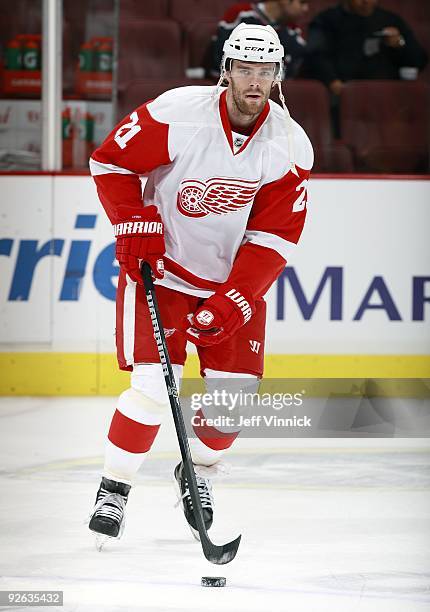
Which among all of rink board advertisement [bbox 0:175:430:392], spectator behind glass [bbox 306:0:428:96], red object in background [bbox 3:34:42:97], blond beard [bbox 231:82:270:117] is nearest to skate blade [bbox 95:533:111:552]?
blond beard [bbox 231:82:270:117]

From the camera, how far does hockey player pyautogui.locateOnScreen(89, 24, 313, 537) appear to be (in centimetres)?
273

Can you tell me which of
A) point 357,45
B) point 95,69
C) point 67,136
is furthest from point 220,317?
point 357,45

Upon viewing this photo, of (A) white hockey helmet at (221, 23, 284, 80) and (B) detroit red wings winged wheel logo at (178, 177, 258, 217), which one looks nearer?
(A) white hockey helmet at (221, 23, 284, 80)

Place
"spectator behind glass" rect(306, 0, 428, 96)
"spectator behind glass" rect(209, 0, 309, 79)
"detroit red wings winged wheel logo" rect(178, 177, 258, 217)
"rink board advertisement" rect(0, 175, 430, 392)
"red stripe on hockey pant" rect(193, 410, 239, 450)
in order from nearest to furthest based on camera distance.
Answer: "detroit red wings winged wheel logo" rect(178, 177, 258, 217) < "red stripe on hockey pant" rect(193, 410, 239, 450) < "rink board advertisement" rect(0, 175, 430, 392) < "spectator behind glass" rect(209, 0, 309, 79) < "spectator behind glass" rect(306, 0, 428, 96)

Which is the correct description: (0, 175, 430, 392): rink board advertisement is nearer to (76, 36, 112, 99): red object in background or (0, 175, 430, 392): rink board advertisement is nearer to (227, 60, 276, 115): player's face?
(76, 36, 112, 99): red object in background

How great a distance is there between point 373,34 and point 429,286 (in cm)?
99

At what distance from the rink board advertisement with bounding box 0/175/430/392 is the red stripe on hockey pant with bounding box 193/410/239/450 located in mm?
1606

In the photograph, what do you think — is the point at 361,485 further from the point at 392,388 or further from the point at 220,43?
the point at 220,43

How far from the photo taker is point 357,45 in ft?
16.1

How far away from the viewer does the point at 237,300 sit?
277cm

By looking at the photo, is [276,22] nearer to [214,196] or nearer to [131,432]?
[214,196]

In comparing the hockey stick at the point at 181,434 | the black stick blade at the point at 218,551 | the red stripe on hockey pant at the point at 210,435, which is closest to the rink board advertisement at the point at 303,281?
the red stripe on hockey pant at the point at 210,435

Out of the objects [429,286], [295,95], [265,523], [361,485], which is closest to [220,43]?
[295,95]

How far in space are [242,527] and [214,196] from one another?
76 cm
